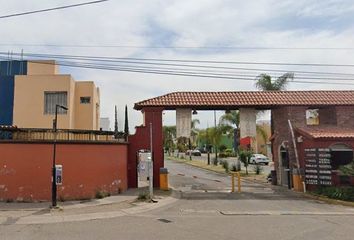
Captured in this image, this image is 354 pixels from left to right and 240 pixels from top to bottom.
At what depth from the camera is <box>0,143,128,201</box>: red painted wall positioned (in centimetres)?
1747

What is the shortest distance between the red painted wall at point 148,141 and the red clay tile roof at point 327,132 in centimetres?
787

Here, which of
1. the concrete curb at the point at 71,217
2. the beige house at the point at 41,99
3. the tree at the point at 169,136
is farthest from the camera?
the tree at the point at 169,136

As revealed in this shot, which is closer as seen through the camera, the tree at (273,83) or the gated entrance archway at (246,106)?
the gated entrance archway at (246,106)

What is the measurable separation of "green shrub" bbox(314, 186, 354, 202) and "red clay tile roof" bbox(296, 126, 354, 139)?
2.74 metres

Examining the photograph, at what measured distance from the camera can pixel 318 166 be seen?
21953 millimetres

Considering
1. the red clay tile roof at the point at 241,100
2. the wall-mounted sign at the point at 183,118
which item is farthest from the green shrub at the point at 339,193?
the wall-mounted sign at the point at 183,118

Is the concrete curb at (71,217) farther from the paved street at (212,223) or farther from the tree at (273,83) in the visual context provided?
the tree at (273,83)

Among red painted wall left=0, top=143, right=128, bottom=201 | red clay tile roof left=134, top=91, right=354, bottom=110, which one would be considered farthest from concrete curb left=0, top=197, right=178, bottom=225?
red clay tile roof left=134, top=91, right=354, bottom=110

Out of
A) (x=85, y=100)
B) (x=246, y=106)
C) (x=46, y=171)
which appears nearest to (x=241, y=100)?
(x=246, y=106)

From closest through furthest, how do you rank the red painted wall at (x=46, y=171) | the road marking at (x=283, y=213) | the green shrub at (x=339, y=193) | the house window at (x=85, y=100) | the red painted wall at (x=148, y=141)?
the road marking at (x=283, y=213) < the red painted wall at (x=46, y=171) < the green shrub at (x=339, y=193) < the red painted wall at (x=148, y=141) < the house window at (x=85, y=100)

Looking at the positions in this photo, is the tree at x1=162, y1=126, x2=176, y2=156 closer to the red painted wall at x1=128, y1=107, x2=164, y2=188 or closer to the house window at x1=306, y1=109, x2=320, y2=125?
the house window at x1=306, y1=109, x2=320, y2=125

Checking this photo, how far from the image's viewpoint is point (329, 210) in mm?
17109

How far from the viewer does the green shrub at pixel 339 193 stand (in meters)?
19.5

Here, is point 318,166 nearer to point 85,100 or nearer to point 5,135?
point 5,135
